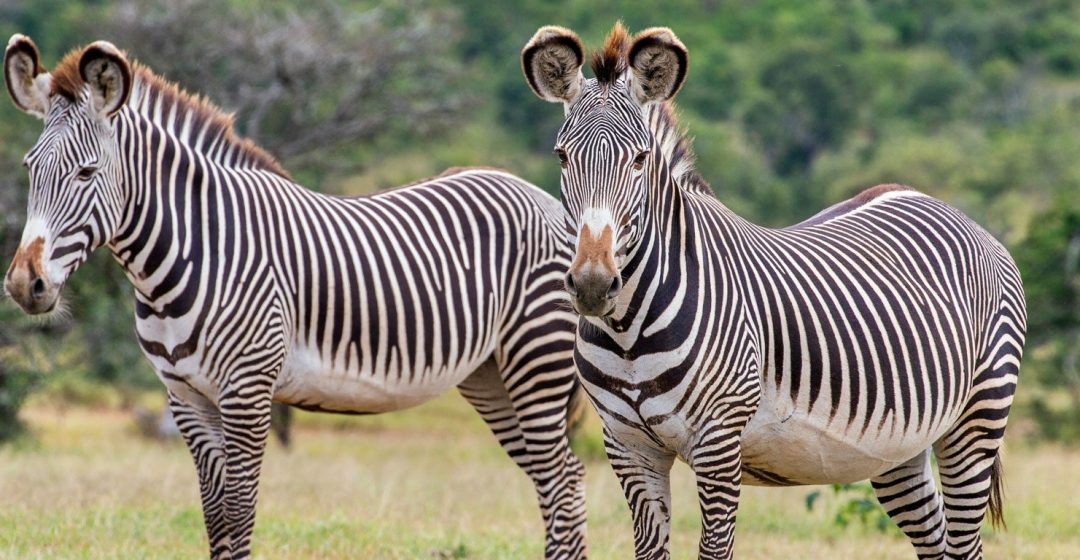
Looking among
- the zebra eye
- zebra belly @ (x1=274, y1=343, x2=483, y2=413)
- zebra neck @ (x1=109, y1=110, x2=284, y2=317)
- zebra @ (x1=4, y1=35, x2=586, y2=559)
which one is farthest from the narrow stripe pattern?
zebra neck @ (x1=109, y1=110, x2=284, y2=317)

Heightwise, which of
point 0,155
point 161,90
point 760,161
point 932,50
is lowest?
point 161,90

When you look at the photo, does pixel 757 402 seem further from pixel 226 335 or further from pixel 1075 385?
pixel 1075 385

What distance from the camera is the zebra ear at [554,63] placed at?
4340mm

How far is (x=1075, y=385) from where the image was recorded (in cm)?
1798

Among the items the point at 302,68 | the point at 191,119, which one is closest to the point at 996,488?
the point at 191,119

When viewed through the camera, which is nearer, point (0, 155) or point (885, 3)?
point (0, 155)

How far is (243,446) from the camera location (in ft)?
18.6

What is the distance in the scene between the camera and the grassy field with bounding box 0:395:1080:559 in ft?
22.6

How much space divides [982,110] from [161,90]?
55.6 m

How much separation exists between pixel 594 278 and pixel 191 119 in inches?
122

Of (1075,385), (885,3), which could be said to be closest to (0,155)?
(1075,385)

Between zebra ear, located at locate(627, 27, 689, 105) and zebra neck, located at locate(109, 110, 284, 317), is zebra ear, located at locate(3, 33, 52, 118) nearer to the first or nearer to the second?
zebra neck, located at locate(109, 110, 284, 317)

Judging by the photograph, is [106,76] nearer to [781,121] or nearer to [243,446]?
[243,446]

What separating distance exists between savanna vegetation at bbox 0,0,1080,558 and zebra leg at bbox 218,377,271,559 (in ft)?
2.99
